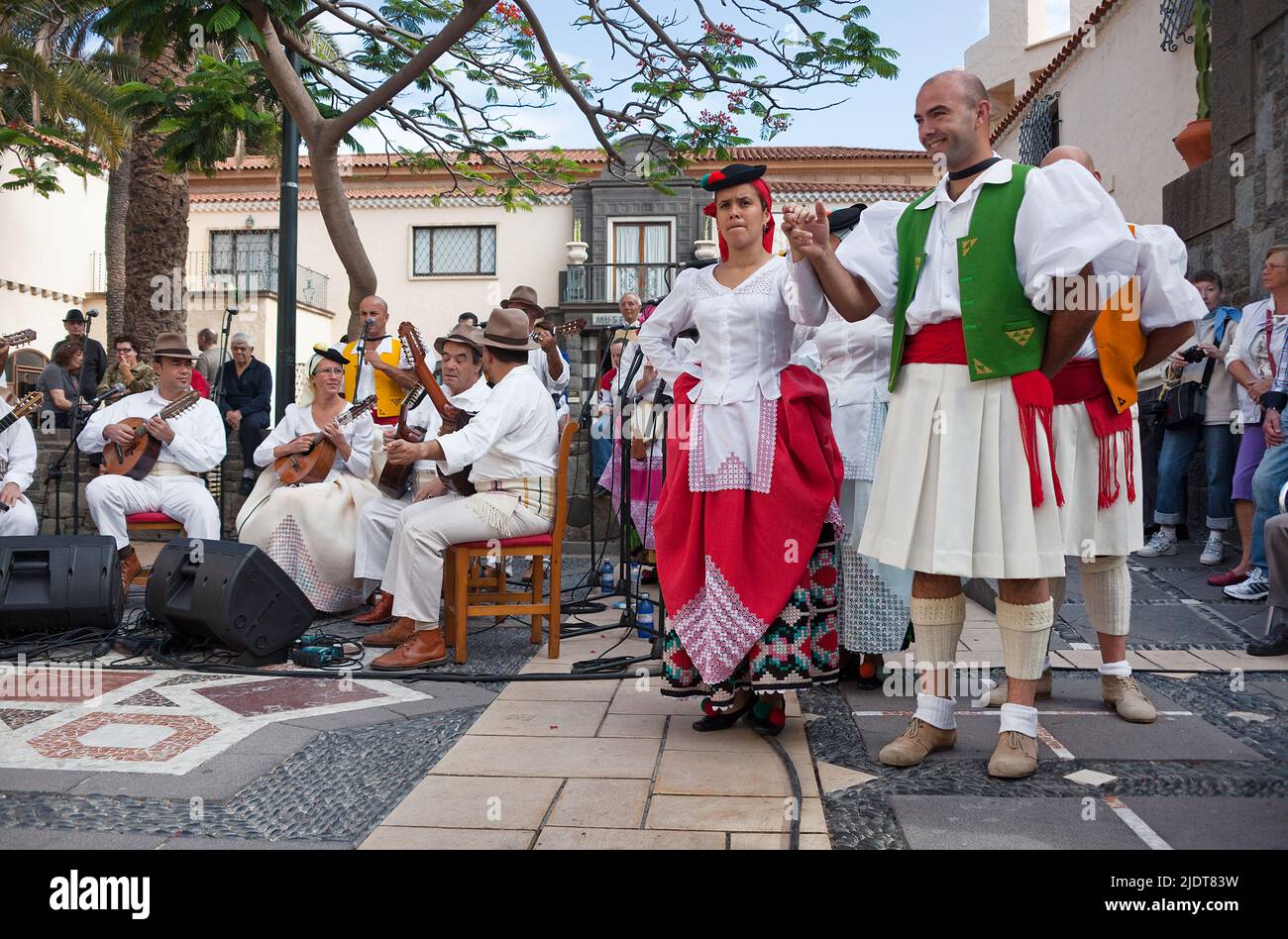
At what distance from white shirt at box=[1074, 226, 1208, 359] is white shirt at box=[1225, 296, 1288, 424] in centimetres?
293

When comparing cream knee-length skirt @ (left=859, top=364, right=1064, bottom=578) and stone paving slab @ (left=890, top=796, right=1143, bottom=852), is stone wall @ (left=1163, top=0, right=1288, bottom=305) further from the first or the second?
stone paving slab @ (left=890, top=796, right=1143, bottom=852)

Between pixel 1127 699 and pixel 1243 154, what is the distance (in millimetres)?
5287

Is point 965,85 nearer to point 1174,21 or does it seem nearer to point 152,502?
point 152,502

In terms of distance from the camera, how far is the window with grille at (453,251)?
83.7 ft

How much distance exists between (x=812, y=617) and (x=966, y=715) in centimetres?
69

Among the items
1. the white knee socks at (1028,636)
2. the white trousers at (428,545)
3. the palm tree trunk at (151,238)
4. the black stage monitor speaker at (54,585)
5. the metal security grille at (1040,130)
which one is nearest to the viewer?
the white knee socks at (1028,636)

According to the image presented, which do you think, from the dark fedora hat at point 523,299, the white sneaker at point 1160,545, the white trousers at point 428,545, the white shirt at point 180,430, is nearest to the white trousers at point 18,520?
the white shirt at point 180,430

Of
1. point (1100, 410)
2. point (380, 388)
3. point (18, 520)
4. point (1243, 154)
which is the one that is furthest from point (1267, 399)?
point (18, 520)

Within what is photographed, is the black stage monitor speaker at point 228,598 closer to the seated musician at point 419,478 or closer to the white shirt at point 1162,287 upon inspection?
the seated musician at point 419,478

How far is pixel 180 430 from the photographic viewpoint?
21.2 feet

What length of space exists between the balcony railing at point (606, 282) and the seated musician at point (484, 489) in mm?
19966

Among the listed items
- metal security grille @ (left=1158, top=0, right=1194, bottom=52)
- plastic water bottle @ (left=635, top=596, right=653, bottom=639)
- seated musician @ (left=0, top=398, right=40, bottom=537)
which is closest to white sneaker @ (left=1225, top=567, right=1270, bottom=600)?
plastic water bottle @ (left=635, top=596, right=653, bottom=639)

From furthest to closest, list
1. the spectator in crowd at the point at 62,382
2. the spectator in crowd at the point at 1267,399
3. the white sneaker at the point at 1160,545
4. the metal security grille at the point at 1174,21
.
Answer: the spectator in crowd at the point at 62,382 < the metal security grille at the point at 1174,21 < the white sneaker at the point at 1160,545 < the spectator in crowd at the point at 1267,399

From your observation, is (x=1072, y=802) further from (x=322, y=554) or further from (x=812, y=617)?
(x=322, y=554)
